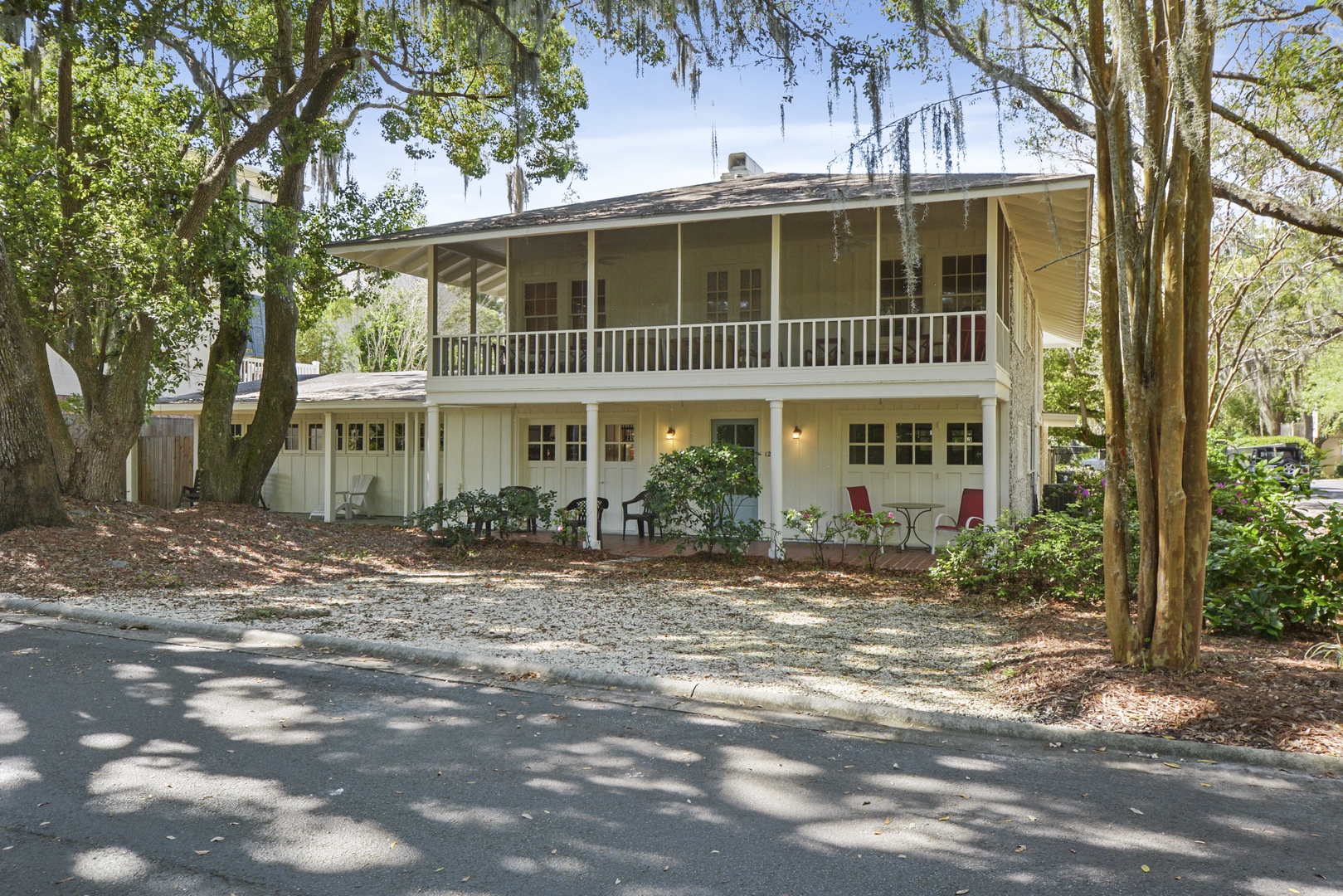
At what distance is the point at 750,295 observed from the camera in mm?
14703

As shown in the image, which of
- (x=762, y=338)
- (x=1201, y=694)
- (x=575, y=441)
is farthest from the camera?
(x=575, y=441)

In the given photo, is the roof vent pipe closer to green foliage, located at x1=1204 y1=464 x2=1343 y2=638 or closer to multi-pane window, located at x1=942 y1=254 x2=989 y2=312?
multi-pane window, located at x1=942 y1=254 x2=989 y2=312

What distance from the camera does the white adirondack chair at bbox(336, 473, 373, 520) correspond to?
18.9 metres

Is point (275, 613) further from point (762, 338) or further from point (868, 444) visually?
point (868, 444)

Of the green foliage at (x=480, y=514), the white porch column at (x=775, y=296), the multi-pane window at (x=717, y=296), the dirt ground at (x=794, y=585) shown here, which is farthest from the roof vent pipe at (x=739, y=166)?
the dirt ground at (x=794, y=585)

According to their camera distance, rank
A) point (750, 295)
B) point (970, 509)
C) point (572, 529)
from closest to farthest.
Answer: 1. point (970, 509)
2. point (572, 529)
3. point (750, 295)

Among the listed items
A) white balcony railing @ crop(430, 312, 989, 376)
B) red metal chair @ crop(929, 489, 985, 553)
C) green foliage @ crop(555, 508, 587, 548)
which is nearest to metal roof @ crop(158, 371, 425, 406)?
white balcony railing @ crop(430, 312, 989, 376)

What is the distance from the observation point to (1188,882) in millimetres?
3322

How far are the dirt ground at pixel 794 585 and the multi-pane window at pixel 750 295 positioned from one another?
4548mm

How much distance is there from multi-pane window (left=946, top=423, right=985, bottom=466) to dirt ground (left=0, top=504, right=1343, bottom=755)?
3491 millimetres

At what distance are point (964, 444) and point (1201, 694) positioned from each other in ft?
28.4

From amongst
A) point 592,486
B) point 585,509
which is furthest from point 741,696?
point 585,509

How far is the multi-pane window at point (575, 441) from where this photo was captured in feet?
53.0

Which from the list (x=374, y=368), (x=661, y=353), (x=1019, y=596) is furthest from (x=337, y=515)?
(x=374, y=368)
